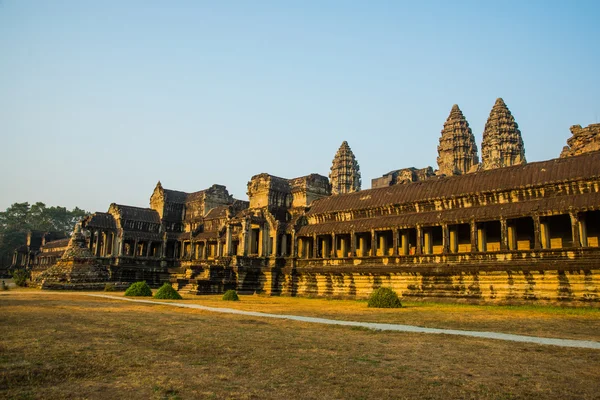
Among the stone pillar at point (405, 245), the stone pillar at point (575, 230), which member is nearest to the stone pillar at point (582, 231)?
the stone pillar at point (575, 230)

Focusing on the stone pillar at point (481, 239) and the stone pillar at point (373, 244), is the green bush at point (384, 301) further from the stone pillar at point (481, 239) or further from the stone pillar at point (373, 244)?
the stone pillar at point (373, 244)

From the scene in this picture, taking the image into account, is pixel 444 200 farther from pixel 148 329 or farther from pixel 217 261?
pixel 148 329

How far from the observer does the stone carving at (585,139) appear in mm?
37844

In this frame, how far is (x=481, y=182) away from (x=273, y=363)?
3012cm

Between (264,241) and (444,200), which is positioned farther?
(264,241)

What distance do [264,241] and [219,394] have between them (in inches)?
1663

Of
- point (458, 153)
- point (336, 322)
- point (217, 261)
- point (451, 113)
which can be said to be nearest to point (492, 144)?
point (458, 153)

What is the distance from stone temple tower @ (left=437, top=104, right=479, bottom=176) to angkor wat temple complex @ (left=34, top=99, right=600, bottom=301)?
38.8 metres

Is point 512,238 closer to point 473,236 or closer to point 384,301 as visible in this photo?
point 473,236

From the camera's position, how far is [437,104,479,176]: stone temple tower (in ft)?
282

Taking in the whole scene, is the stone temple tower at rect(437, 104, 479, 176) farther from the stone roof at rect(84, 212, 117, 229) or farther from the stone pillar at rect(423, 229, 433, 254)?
the stone roof at rect(84, 212, 117, 229)

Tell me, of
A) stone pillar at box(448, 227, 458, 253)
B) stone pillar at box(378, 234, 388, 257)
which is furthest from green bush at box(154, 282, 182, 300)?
stone pillar at box(448, 227, 458, 253)

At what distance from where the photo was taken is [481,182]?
36125 millimetres

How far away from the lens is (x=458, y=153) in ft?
283
